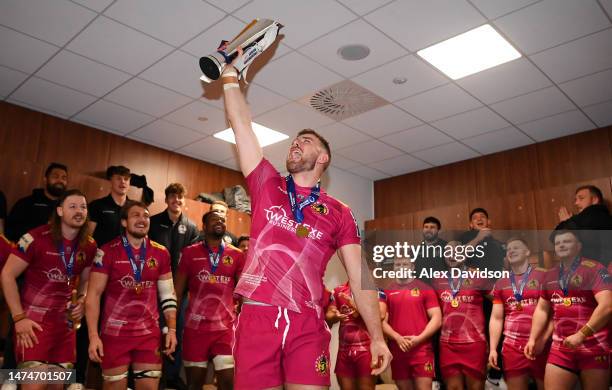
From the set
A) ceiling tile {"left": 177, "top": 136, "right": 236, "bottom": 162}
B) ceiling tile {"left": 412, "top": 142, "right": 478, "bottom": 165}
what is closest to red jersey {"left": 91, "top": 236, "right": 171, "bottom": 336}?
ceiling tile {"left": 177, "top": 136, "right": 236, "bottom": 162}

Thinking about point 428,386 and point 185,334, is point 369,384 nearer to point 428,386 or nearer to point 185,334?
point 428,386

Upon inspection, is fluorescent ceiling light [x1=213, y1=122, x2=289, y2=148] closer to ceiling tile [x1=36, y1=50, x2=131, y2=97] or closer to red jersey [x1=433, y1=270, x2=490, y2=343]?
ceiling tile [x1=36, y1=50, x2=131, y2=97]

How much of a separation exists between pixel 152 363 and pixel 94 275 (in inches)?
31.0

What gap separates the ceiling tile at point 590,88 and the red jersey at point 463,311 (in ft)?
7.18

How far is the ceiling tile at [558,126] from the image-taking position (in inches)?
229

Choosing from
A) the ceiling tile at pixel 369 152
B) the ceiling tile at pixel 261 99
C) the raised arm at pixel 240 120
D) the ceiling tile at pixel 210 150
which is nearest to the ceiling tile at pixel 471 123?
the ceiling tile at pixel 369 152

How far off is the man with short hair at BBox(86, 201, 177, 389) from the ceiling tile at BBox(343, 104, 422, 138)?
114 inches

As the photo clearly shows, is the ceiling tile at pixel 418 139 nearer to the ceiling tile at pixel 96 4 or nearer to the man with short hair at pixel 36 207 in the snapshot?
the ceiling tile at pixel 96 4

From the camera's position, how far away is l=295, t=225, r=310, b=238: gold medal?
7.13 ft

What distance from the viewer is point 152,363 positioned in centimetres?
363

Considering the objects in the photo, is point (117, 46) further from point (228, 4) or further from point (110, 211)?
point (110, 211)

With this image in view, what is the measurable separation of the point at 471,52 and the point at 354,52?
3.44 feet

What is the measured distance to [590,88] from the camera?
513 cm

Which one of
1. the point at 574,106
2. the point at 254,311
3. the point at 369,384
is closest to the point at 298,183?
the point at 254,311
